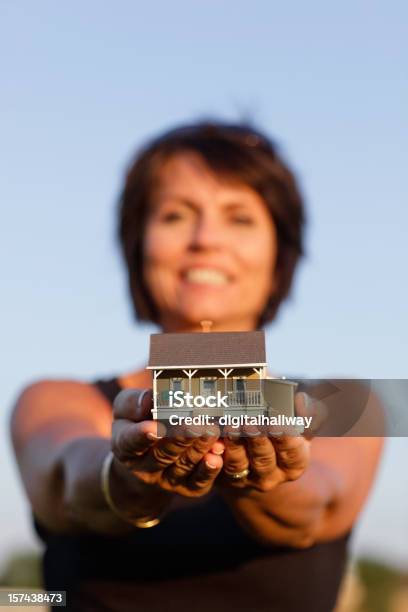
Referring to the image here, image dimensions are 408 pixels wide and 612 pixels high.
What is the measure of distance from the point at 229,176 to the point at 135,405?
360cm

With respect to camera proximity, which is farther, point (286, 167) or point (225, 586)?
point (286, 167)

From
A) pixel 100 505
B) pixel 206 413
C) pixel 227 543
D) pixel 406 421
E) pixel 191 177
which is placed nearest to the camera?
pixel 206 413

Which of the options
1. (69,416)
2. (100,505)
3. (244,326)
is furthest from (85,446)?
(244,326)

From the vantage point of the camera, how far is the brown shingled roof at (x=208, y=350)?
Result: 11.8 feet

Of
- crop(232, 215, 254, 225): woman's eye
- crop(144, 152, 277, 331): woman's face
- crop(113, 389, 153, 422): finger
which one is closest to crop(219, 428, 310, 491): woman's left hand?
crop(113, 389, 153, 422): finger

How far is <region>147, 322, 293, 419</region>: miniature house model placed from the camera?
3.55 meters

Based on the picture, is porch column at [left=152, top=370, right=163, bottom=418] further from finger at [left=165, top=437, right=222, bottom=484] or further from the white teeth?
the white teeth

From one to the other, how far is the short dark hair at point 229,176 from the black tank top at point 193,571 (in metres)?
2.01

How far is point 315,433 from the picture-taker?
3865mm

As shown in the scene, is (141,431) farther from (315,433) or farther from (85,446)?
(85,446)

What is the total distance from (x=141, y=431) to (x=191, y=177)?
389 centimetres

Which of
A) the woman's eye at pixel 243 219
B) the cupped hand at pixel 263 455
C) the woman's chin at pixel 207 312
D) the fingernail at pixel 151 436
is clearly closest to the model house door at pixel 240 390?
the cupped hand at pixel 263 455

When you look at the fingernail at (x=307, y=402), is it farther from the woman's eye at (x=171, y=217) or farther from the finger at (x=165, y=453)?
the woman's eye at (x=171, y=217)

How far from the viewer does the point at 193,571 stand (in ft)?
19.7
